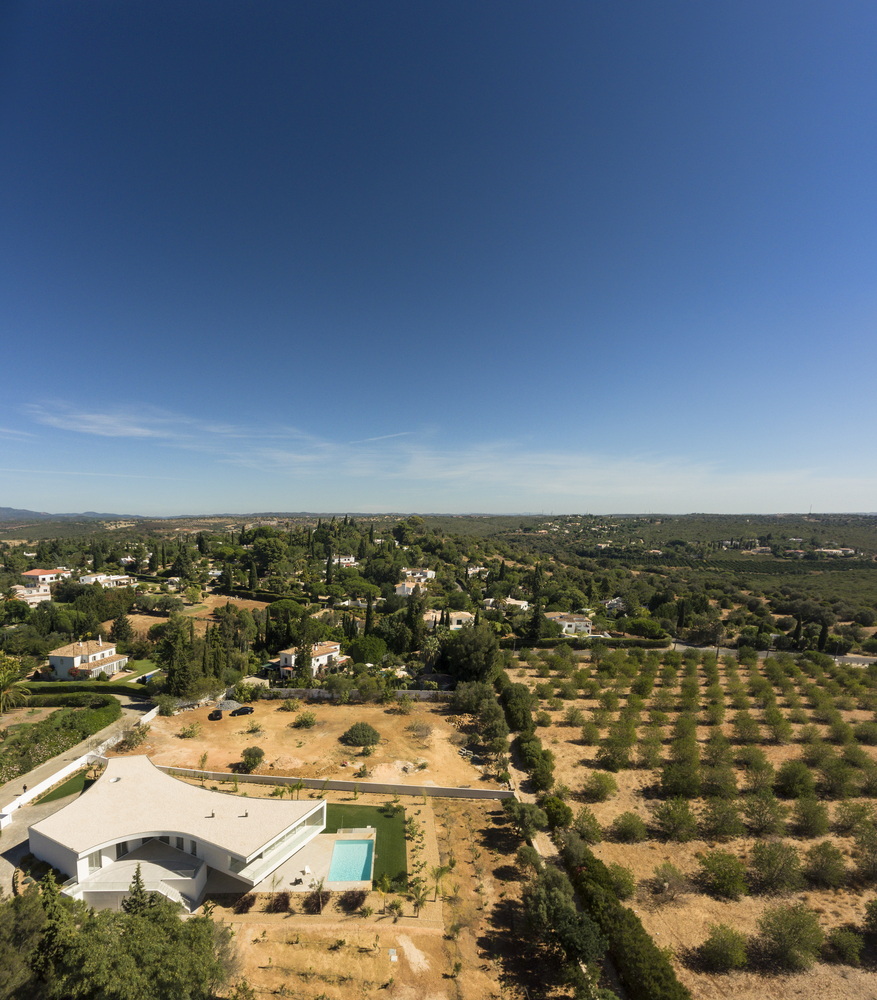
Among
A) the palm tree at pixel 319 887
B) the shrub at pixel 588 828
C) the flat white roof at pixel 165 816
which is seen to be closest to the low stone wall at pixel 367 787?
the shrub at pixel 588 828

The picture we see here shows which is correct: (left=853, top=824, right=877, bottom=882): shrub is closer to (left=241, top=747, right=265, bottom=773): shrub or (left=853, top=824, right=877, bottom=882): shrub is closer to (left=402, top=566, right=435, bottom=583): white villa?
(left=241, top=747, right=265, bottom=773): shrub

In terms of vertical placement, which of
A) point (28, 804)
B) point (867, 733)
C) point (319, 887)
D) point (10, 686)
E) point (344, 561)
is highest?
point (344, 561)

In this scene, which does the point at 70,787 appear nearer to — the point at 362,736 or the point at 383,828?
the point at 362,736

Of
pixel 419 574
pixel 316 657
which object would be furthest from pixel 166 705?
pixel 419 574

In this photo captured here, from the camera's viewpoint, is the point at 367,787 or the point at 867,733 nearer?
the point at 367,787

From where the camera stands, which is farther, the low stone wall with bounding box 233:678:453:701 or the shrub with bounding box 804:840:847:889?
the low stone wall with bounding box 233:678:453:701

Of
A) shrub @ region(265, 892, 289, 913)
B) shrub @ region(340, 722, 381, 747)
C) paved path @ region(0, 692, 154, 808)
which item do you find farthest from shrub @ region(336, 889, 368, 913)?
paved path @ region(0, 692, 154, 808)

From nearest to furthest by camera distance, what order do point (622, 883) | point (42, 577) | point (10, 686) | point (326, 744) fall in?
point (622, 883)
point (326, 744)
point (10, 686)
point (42, 577)
